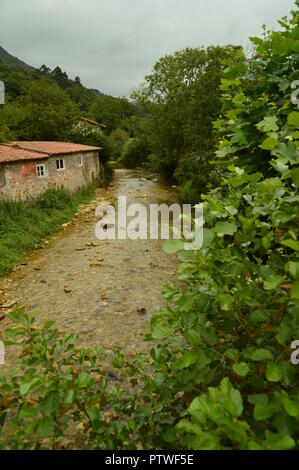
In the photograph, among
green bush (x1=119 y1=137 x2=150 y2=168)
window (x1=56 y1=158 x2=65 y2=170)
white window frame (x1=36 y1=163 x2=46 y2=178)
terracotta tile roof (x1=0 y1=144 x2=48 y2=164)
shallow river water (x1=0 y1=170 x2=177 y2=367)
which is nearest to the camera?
shallow river water (x1=0 y1=170 x2=177 y2=367)

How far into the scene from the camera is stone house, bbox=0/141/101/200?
1625 centimetres

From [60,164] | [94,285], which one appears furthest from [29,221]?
[60,164]

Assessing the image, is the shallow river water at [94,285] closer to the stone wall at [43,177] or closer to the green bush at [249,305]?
the stone wall at [43,177]

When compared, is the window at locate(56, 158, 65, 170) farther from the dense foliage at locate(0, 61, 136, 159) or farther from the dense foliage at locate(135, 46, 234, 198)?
the dense foliage at locate(135, 46, 234, 198)

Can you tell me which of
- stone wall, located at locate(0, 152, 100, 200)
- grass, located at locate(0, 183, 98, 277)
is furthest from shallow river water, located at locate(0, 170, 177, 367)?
stone wall, located at locate(0, 152, 100, 200)

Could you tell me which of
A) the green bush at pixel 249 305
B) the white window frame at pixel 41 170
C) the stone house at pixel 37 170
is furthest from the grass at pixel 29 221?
the green bush at pixel 249 305

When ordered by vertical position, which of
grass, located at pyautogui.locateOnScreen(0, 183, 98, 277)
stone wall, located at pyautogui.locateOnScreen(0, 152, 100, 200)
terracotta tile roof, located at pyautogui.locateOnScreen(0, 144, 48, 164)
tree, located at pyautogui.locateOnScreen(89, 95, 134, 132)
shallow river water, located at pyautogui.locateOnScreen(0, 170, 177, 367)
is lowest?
shallow river water, located at pyautogui.locateOnScreen(0, 170, 177, 367)

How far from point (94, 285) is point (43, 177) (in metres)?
11.9

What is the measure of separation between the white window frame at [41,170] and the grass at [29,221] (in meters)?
1.16

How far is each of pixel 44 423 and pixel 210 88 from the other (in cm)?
2096

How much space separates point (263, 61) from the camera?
2725 mm

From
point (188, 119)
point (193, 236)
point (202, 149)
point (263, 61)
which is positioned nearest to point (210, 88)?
point (188, 119)
